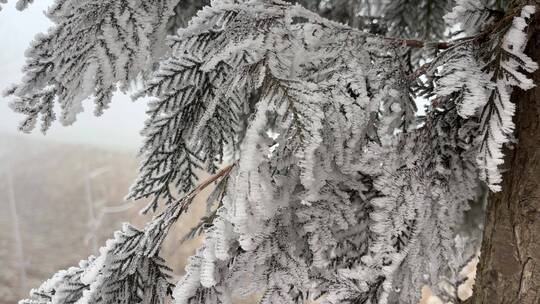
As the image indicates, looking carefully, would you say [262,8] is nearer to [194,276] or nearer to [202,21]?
[202,21]

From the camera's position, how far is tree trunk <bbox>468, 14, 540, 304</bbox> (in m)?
1.44

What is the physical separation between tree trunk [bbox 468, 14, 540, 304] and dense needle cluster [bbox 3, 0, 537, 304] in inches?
5.2

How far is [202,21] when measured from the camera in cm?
133

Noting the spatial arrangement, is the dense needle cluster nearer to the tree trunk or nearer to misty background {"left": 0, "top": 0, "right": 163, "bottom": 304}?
the tree trunk

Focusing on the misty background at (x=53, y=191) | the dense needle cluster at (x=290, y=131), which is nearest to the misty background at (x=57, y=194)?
the misty background at (x=53, y=191)

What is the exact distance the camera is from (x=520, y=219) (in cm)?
148

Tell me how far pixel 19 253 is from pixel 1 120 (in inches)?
350

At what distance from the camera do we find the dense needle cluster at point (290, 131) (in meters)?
1.24

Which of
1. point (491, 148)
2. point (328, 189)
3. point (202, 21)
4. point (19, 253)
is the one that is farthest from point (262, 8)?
point (19, 253)

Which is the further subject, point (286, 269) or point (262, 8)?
point (286, 269)

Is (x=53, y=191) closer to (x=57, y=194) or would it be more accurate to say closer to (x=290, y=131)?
(x=57, y=194)

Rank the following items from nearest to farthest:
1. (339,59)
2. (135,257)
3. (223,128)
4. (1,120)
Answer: (339,59) < (135,257) < (223,128) < (1,120)

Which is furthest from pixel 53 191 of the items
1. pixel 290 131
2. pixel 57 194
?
pixel 290 131

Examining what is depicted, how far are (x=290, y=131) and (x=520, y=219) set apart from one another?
32.9 inches
